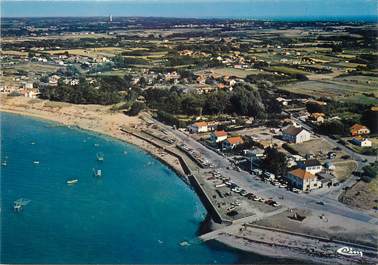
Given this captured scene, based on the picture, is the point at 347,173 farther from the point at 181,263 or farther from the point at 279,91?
the point at 279,91

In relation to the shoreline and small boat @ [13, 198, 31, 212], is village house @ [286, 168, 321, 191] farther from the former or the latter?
small boat @ [13, 198, 31, 212]

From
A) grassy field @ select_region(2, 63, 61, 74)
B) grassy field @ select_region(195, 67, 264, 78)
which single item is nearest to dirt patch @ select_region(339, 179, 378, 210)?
grassy field @ select_region(195, 67, 264, 78)

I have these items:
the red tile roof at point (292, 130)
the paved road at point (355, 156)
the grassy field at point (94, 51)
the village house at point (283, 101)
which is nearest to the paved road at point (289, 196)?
the paved road at point (355, 156)

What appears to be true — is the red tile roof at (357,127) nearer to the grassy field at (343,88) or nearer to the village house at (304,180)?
the grassy field at (343,88)

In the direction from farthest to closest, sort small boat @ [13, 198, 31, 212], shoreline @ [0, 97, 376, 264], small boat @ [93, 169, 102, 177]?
small boat @ [93, 169, 102, 177] → small boat @ [13, 198, 31, 212] → shoreline @ [0, 97, 376, 264]

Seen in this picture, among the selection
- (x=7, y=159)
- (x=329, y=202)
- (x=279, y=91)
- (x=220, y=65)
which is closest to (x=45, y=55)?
(x=220, y=65)
